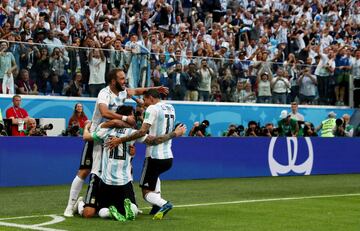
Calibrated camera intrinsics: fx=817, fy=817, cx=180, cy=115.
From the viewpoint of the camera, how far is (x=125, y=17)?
86.8 ft

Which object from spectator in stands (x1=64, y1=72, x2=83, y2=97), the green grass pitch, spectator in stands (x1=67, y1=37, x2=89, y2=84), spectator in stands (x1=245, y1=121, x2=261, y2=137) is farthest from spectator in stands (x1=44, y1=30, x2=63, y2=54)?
spectator in stands (x1=245, y1=121, x2=261, y2=137)

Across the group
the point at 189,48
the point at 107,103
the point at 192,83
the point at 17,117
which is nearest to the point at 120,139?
the point at 107,103

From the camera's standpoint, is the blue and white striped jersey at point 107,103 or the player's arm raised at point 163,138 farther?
the player's arm raised at point 163,138

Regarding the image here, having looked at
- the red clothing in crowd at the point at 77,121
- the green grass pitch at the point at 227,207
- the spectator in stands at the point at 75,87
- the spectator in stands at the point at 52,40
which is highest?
the spectator in stands at the point at 52,40

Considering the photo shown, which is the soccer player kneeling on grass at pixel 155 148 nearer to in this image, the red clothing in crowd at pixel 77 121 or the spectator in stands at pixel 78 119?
the spectator in stands at pixel 78 119

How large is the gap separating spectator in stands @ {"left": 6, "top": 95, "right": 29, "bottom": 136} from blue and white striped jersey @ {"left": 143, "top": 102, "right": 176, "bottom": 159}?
7685mm

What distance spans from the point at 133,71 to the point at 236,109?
5.00 m

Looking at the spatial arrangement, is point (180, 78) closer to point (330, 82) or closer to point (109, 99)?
point (330, 82)

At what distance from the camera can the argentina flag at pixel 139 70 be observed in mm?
22938

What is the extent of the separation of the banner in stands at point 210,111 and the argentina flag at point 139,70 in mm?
1258

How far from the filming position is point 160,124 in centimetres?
1257

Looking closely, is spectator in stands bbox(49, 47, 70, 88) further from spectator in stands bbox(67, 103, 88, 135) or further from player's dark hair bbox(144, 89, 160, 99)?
player's dark hair bbox(144, 89, 160, 99)

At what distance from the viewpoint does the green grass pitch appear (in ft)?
37.2

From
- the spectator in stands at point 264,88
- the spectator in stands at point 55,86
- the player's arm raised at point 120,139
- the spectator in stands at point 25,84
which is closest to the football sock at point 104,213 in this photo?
the player's arm raised at point 120,139
